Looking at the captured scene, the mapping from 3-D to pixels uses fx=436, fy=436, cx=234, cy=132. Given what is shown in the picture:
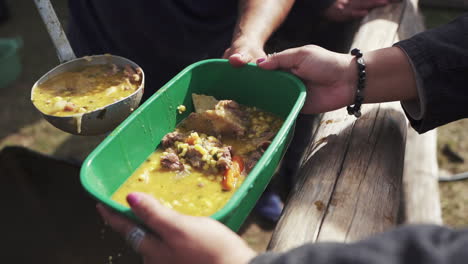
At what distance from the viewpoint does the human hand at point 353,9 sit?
2395mm

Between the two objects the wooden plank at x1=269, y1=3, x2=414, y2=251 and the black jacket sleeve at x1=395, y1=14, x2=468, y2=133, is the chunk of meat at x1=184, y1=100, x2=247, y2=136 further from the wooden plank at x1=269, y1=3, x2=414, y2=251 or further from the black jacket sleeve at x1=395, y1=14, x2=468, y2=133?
the black jacket sleeve at x1=395, y1=14, x2=468, y2=133

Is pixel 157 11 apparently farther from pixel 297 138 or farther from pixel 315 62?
pixel 297 138

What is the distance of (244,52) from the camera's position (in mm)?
1688

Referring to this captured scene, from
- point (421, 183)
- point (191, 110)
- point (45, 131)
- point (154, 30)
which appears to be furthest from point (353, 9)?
point (45, 131)

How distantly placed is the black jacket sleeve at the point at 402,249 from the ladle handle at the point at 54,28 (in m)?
1.22

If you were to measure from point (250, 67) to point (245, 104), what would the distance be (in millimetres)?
155

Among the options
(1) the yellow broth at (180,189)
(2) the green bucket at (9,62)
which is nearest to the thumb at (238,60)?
(1) the yellow broth at (180,189)

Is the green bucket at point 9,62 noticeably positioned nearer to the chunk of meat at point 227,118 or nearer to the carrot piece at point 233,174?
the chunk of meat at point 227,118

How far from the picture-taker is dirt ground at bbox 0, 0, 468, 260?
9.05 feet

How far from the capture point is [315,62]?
4.95 ft

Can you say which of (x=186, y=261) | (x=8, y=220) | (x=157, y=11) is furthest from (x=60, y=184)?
(x=186, y=261)

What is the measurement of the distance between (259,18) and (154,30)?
49cm

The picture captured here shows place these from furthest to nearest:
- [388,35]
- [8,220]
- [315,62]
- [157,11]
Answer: [8,220], [388,35], [157,11], [315,62]

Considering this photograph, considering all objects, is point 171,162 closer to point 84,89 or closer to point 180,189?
point 180,189
